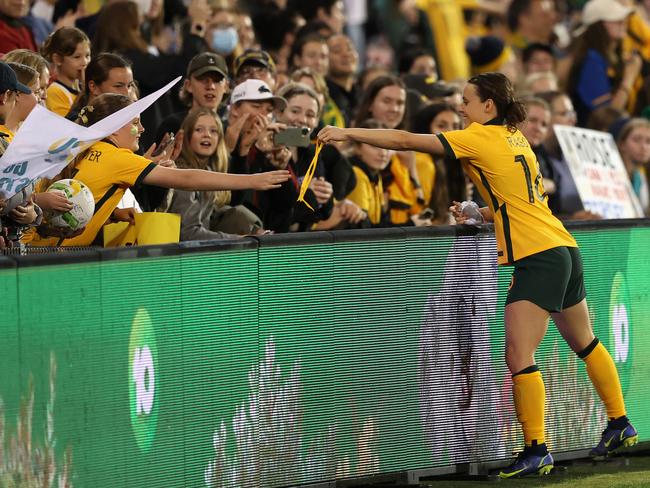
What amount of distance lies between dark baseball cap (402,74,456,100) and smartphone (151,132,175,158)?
434 cm

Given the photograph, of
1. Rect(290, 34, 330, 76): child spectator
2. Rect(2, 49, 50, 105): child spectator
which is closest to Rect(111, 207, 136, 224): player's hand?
Rect(2, 49, 50, 105): child spectator

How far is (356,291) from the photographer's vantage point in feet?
25.1

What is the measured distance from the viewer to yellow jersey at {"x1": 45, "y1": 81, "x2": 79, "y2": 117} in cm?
945

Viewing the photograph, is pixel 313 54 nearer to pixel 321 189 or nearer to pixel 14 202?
pixel 321 189

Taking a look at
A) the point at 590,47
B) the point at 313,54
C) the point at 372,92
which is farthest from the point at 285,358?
the point at 590,47

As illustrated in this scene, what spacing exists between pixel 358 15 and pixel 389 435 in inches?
366

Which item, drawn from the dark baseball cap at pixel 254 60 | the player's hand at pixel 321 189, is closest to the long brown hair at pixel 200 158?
the player's hand at pixel 321 189

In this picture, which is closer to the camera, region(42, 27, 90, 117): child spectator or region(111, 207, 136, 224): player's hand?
region(111, 207, 136, 224): player's hand

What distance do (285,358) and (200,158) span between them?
2.09m

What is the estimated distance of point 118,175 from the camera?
7582 millimetres

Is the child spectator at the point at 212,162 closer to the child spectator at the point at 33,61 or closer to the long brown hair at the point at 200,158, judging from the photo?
the long brown hair at the point at 200,158

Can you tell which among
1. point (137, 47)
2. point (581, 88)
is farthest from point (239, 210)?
point (581, 88)

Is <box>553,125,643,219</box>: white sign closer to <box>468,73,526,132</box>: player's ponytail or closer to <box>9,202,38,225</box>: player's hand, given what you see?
<box>468,73,526,132</box>: player's ponytail

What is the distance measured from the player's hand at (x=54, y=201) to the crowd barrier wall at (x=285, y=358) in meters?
0.80
